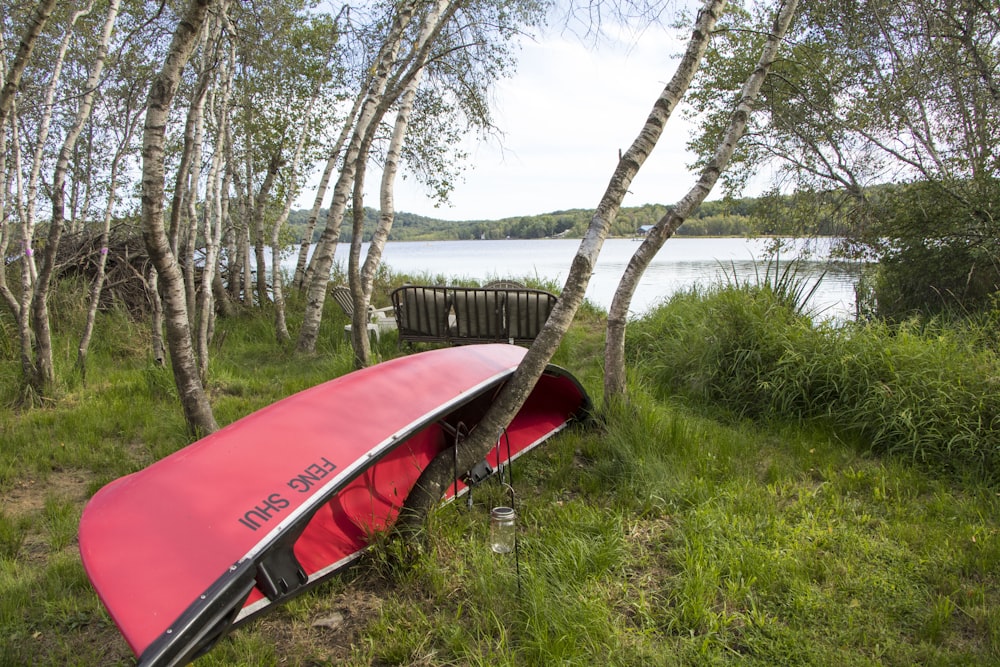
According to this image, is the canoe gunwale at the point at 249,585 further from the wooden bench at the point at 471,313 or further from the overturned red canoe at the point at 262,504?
the wooden bench at the point at 471,313

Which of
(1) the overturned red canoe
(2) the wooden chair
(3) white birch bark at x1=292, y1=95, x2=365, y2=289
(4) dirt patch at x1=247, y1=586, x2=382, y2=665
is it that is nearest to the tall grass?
(1) the overturned red canoe

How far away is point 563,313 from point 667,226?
156 centimetres

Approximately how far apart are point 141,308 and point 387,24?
6.16 metres

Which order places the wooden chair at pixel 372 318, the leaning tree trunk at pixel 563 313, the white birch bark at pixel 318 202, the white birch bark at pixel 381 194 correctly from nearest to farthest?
the leaning tree trunk at pixel 563 313, the white birch bark at pixel 381 194, the wooden chair at pixel 372 318, the white birch bark at pixel 318 202

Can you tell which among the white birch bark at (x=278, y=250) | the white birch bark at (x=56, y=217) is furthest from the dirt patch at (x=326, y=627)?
the white birch bark at (x=278, y=250)

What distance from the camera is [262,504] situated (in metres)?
2.20

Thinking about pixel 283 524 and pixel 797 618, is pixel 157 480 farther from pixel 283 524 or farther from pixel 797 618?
pixel 797 618

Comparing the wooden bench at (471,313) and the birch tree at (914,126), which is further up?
the birch tree at (914,126)

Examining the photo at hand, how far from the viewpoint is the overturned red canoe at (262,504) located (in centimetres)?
189

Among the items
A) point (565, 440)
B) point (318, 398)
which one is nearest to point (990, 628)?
point (565, 440)

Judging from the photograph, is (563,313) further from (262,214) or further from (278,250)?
(278,250)

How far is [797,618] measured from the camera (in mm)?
2381

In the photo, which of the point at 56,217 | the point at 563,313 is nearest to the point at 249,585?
the point at 563,313

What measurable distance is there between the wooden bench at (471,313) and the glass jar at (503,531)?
454 centimetres
